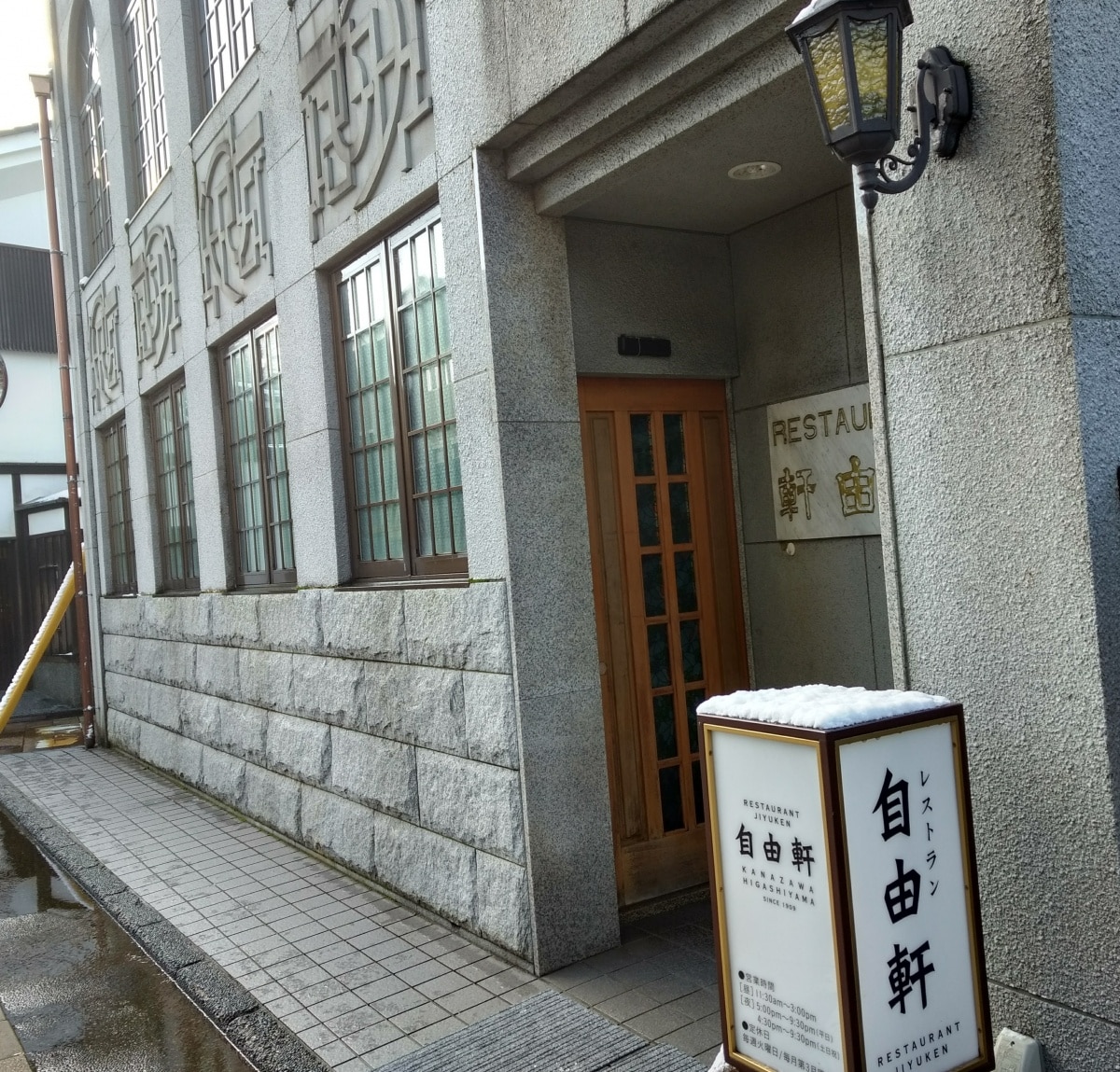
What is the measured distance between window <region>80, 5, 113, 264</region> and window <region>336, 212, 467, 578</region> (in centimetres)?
708

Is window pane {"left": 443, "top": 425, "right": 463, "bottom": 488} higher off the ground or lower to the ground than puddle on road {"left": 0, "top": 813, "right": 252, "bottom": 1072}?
higher

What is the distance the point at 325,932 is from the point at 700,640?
2577 millimetres

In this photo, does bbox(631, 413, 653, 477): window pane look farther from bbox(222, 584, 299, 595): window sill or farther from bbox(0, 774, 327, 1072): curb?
bbox(0, 774, 327, 1072): curb

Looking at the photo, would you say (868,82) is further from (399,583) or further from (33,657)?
(33,657)

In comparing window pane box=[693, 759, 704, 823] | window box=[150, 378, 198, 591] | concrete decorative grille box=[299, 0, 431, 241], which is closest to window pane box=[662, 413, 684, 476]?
window pane box=[693, 759, 704, 823]

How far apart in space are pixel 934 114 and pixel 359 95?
4083 mm

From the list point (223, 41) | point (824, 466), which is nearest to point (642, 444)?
point (824, 466)

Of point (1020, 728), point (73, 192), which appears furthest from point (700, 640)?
point (73, 192)

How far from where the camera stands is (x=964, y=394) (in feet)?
9.93

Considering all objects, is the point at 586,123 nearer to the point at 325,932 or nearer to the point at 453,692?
the point at 453,692

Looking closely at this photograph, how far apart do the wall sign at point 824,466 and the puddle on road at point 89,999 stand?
3.62 meters

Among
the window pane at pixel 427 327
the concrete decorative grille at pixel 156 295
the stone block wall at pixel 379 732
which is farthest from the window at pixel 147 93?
the window pane at pixel 427 327

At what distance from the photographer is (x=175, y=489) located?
10.7 meters

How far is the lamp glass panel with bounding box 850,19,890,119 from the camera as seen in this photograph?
2.69m
